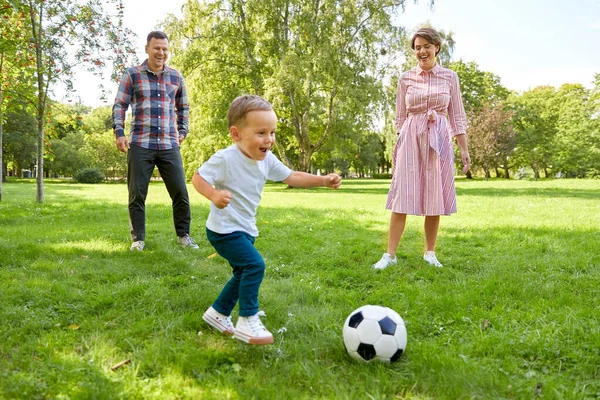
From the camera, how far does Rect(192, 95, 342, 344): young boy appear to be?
2811mm

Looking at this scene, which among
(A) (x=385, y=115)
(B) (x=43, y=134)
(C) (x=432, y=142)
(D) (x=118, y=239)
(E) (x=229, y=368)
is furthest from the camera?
(A) (x=385, y=115)

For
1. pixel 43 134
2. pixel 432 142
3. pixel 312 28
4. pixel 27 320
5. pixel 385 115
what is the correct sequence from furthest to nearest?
pixel 385 115
pixel 312 28
pixel 43 134
pixel 432 142
pixel 27 320

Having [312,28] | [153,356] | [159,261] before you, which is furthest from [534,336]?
[312,28]

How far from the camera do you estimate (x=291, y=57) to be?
20766 mm

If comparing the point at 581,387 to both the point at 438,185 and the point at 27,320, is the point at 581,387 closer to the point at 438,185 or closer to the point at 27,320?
the point at 438,185

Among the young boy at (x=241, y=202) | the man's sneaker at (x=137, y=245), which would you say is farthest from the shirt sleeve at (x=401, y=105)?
the man's sneaker at (x=137, y=245)

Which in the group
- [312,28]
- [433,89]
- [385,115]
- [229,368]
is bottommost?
[229,368]

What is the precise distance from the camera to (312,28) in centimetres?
2153

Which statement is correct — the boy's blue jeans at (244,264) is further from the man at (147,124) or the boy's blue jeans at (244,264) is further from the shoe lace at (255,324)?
the man at (147,124)

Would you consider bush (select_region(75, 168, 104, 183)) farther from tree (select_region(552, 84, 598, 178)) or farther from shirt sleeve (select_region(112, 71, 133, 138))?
tree (select_region(552, 84, 598, 178))

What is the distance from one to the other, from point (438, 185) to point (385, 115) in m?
20.0

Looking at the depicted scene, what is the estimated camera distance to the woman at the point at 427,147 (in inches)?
190

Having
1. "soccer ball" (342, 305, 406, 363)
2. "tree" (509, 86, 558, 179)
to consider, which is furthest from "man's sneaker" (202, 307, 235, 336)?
"tree" (509, 86, 558, 179)

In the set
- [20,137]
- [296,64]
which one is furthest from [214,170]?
[20,137]
